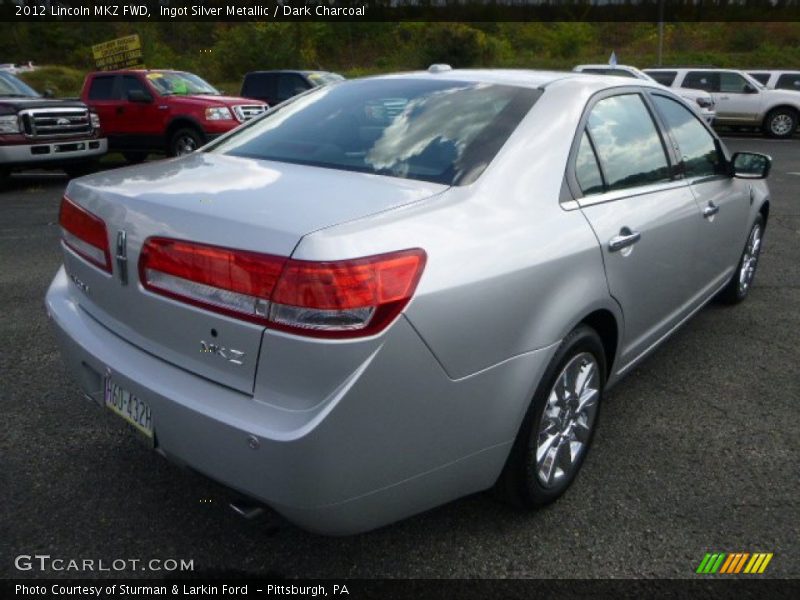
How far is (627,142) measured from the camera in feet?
10.1

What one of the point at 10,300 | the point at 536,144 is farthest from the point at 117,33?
the point at 536,144

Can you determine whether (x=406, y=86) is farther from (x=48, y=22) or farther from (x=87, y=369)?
(x=48, y=22)

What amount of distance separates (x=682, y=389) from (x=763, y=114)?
18052 millimetres

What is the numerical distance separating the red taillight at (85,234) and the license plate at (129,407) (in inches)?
15.5

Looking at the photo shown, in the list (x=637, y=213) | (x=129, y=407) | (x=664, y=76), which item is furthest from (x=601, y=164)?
(x=664, y=76)

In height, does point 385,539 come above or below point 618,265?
below

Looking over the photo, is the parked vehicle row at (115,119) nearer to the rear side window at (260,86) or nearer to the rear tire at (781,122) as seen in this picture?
the rear side window at (260,86)

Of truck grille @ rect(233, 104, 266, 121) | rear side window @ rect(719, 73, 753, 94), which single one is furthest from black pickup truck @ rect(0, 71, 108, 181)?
rear side window @ rect(719, 73, 753, 94)

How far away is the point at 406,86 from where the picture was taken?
9.96ft

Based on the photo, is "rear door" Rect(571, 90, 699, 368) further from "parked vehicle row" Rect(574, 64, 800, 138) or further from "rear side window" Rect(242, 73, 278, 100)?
"parked vehicle row" Rect(574, 64, 800, 138)

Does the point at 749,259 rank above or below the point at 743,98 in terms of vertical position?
above

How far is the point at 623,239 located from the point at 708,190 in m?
1.28

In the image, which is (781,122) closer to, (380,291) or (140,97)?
(140,97)

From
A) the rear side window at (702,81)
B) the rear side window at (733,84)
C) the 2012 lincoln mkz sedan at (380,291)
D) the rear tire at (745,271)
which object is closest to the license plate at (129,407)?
the 2012 lincoln mkz sedan at (380,291)
